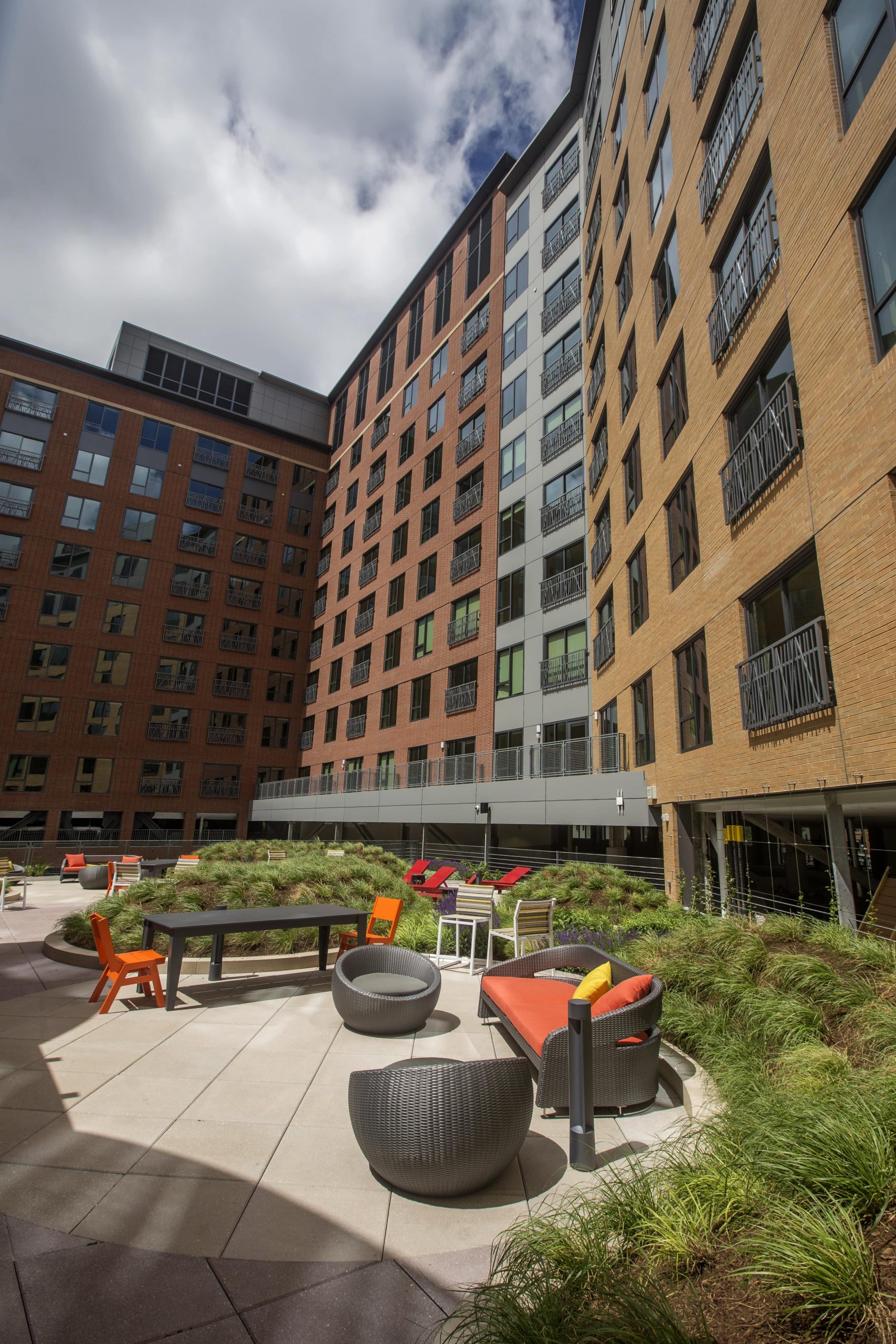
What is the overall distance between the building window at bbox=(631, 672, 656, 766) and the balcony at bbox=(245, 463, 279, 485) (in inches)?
1418

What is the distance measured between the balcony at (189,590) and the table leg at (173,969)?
1533 inches

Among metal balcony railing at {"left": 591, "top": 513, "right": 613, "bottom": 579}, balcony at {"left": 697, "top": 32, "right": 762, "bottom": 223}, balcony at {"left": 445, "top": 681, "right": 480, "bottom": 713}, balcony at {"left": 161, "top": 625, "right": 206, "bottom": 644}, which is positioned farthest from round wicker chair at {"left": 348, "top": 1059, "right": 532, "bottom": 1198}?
balcony at {"left": 161, "top": 625, "right": 206, "bottom": 644}

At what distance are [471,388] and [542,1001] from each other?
1292 inches

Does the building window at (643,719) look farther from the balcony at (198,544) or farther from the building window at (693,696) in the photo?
the balcony at (198,544)

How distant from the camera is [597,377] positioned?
24.6 meters

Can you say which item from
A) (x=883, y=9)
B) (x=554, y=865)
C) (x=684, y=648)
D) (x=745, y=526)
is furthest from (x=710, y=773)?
(x=883, y=9)

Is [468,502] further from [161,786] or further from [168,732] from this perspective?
[161,786]

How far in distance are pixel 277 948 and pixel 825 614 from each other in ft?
29.0

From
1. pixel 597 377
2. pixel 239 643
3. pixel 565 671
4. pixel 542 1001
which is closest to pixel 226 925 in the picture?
pixel 542 1001

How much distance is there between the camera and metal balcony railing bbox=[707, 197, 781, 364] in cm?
1148

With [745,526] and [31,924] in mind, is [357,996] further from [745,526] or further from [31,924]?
[31,924]

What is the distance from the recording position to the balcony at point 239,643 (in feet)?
146

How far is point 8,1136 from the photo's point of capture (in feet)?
15.2

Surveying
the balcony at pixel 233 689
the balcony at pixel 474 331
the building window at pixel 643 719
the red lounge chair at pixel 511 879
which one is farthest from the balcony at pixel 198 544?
the building window at pixel 643 719
